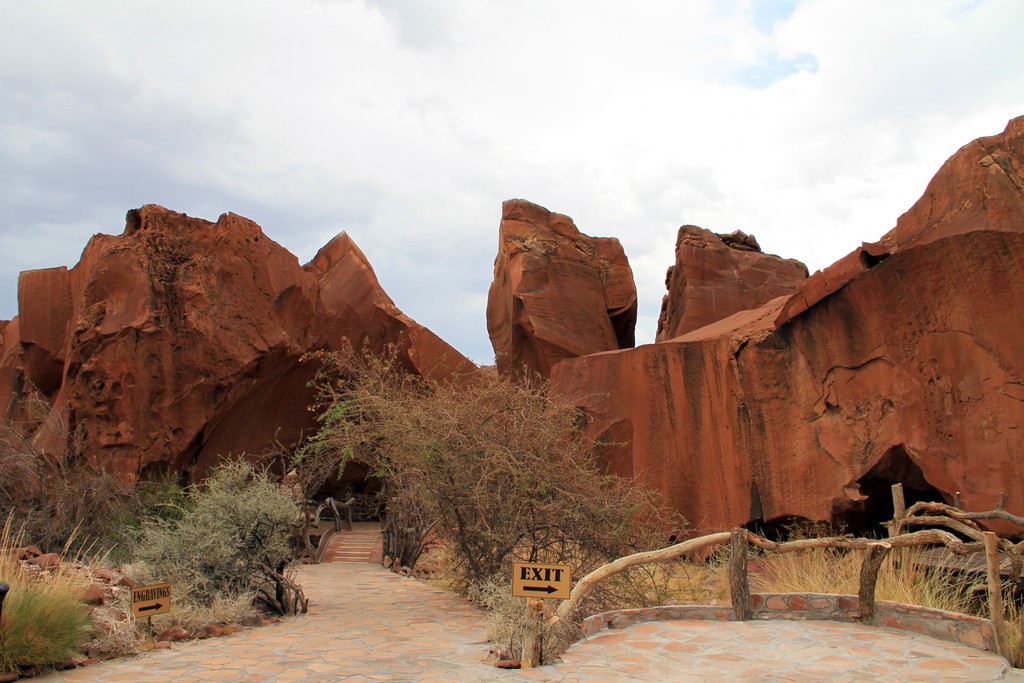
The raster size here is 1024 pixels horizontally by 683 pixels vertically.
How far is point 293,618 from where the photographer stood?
8914 millimetres

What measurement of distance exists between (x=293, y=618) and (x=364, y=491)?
13.3 m

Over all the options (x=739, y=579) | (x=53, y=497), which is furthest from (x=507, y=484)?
(x=53, y=497)

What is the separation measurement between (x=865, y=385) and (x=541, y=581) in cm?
655

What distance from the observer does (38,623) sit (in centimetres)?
591

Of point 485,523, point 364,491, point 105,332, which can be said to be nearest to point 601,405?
point 485,523

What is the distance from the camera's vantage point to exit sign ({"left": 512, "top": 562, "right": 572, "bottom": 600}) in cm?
605

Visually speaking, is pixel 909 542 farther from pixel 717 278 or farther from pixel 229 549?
pixel 717 278

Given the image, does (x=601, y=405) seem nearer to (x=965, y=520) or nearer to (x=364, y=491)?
(x=965, y=520)

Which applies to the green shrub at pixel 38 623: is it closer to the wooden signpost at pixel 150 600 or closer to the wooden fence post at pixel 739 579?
the wooden signpost at pixel 150 600

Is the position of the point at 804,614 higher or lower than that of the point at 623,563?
lower

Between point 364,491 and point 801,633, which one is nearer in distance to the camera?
→ point 801,633

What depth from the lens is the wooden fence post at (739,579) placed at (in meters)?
7.50

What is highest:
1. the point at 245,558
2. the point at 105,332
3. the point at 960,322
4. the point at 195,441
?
the point at 105,332

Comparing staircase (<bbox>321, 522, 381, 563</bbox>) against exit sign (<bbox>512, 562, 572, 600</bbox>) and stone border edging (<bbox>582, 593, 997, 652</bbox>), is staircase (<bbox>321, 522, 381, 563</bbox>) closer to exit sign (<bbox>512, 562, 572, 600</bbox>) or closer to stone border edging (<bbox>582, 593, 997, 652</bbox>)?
stone border edging (<bbox>582, 593, 997, 652</bbox>)
